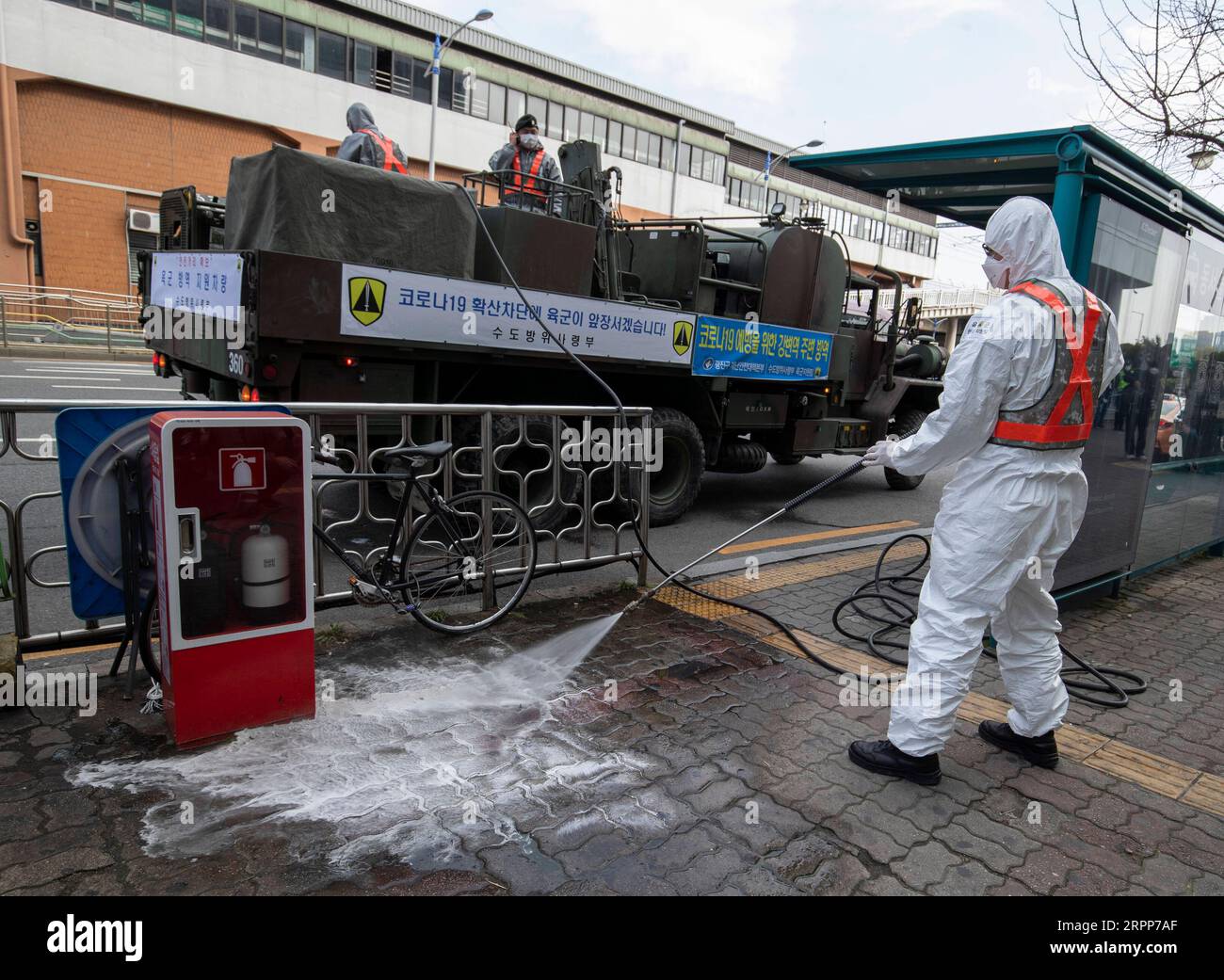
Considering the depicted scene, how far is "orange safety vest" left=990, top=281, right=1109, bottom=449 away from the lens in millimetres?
2980

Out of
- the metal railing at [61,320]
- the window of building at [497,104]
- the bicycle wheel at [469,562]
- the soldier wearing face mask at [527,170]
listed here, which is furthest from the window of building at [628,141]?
the bicycle wheel at [469,562]

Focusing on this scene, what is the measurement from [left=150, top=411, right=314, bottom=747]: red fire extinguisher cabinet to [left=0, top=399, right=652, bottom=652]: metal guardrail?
31cm

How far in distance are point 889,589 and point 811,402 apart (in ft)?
12.4

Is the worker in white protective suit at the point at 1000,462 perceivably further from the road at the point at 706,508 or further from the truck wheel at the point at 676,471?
the truck wheel at the point at 676,471

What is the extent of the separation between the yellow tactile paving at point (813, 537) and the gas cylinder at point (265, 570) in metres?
3.73

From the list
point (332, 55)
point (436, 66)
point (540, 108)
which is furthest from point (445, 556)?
point (540, 108)

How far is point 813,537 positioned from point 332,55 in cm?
3013

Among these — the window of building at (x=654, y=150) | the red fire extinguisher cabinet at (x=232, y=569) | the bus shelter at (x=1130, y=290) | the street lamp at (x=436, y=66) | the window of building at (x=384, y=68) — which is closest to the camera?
the red fire extinguisher cabinet at (x=232, y=569)

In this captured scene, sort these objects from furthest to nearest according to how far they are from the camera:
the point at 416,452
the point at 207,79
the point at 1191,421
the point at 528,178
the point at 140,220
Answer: the point at 207,79 < the point at 140,220 < the point at 528,178 < the point at 1191,421 < the point at 416,452

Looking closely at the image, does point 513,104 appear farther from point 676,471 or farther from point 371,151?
point 676,471

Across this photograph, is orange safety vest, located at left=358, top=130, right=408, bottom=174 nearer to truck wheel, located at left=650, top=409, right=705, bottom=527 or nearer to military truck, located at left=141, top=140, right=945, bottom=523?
military truck, located at left=141, top=140, right=945, bottom=523

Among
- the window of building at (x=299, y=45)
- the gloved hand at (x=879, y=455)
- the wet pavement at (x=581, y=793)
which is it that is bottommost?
the wet pavement at (x=581, y=793)

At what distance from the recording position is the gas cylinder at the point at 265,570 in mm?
3109

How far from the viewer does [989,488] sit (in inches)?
119
